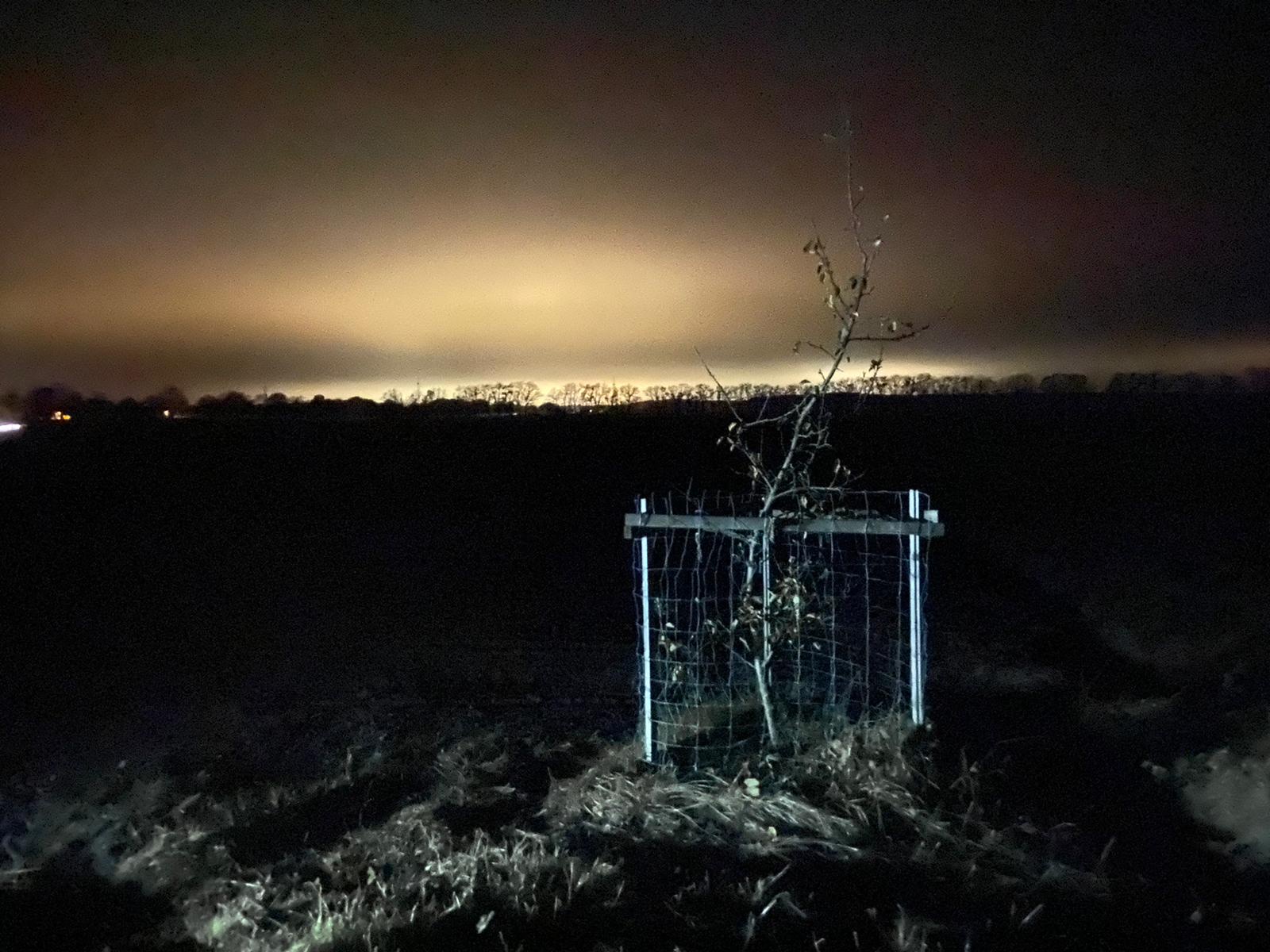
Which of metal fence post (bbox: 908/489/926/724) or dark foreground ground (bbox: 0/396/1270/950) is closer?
dark foreground ground (bbox: 0/396/1270/950)

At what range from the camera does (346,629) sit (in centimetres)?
1111

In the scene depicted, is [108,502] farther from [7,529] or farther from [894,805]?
[894,805]

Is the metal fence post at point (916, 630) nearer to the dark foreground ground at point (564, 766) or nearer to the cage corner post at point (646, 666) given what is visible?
the dark foreground ground at point (564, 766)

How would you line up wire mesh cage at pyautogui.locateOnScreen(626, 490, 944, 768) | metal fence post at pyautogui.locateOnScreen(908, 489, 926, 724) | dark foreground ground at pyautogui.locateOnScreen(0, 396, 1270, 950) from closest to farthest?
dark foreground ground at pyautogui.locateOnScreen(0, 396, 1270, 950)
wire mesh cage at pyautogui.locateOnScreen(626, 490, 944, 768)
metal fence post at pyautogui.locateOnScreen(908, 489, 926, 724)

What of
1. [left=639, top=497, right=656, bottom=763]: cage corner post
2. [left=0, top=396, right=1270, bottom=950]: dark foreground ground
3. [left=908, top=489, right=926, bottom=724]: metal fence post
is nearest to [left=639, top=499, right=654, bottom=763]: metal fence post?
[left=639, top=497, right=656, bottom=763]: cage corner post

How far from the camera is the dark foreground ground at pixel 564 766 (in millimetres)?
4582

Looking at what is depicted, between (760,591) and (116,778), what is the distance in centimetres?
427

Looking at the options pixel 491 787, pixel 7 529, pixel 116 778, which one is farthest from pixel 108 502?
pixel 491 787

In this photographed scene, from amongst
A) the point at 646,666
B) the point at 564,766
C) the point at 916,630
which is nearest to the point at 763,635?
the point at 646,666

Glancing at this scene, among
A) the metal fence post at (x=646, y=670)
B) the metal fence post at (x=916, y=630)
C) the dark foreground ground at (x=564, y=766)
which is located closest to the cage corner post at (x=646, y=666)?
the metal fence post at (x=646, y=670)

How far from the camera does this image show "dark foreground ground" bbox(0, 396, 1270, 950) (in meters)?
4.58

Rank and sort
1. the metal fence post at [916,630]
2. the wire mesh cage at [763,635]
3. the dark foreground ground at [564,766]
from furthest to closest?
the metal fence post at [916,630] < the wire mesh cage at [763,635] < the dark foreground ground at [564,766]

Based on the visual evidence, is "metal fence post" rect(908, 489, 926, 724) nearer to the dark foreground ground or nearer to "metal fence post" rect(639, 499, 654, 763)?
the dark foreground ground

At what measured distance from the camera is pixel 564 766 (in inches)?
247
